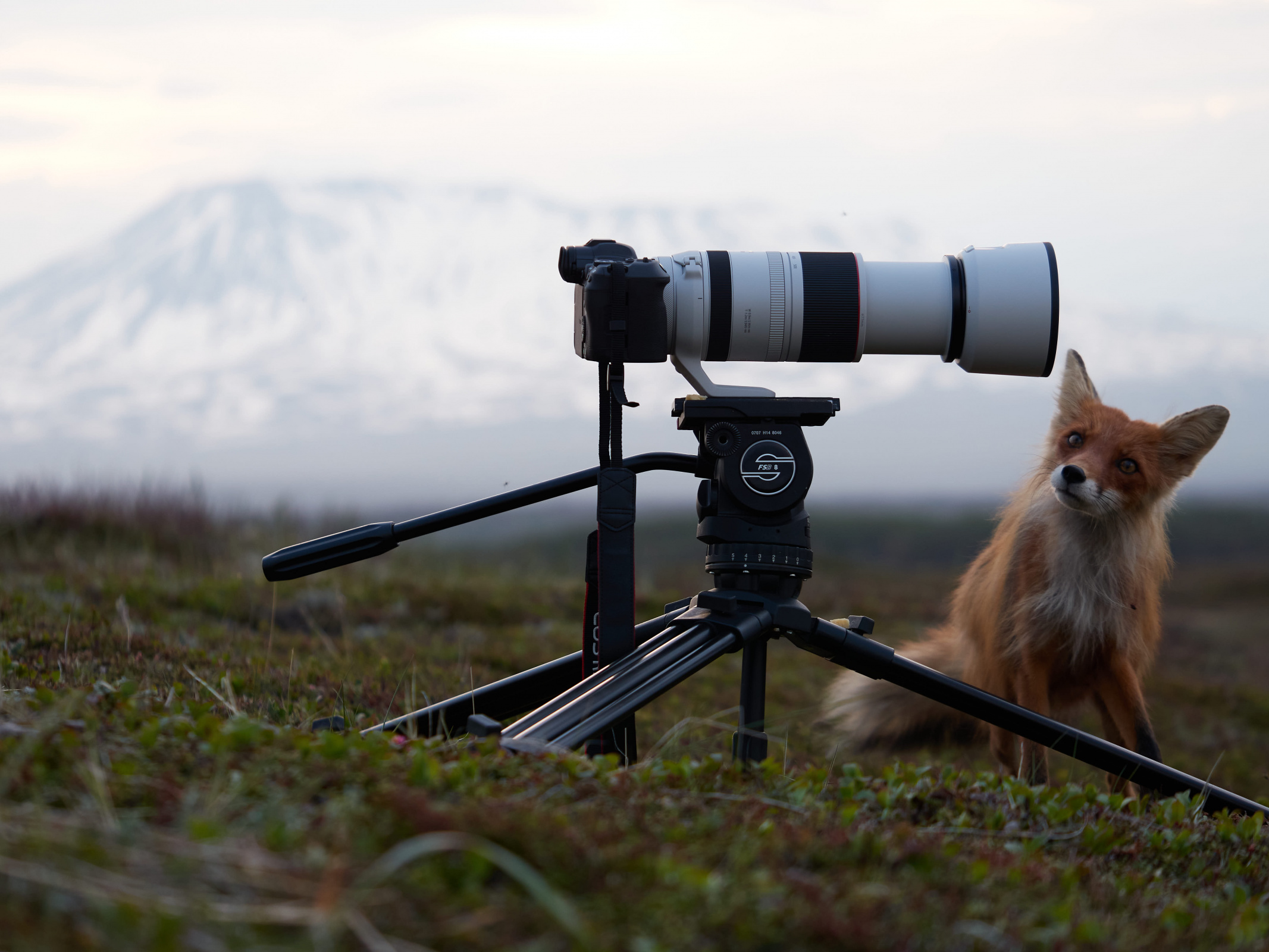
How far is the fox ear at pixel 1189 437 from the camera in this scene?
13.3ft

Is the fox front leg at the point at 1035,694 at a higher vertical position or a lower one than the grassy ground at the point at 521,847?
lower

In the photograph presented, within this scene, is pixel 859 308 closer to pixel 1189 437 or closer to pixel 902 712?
pixel 1189 437

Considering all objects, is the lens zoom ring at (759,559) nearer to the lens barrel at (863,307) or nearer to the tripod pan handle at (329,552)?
the lens barrel at (863,307)

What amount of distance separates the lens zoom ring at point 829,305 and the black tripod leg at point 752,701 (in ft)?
3.52

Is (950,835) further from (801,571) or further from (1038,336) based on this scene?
(1038,336)

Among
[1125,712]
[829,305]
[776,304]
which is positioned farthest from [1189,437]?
[776,304]

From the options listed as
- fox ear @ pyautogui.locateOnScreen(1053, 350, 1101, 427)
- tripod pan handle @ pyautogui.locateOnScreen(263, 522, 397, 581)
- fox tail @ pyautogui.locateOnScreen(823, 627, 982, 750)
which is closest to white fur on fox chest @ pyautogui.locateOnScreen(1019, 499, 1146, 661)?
fox ear @ pyautogui.locateOnScreen(1053, 350, 1101, 427)

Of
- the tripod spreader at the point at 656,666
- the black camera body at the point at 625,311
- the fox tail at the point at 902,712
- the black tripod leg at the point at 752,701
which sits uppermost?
the black camera body at the point at 625,311

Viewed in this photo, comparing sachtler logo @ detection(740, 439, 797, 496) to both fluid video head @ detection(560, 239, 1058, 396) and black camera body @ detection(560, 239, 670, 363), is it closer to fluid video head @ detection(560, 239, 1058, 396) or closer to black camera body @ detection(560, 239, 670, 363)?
fluid video head @ detection(560, 239, 1058, 396)

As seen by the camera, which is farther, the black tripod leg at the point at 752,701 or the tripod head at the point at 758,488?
the tripod head at the point at 758,488

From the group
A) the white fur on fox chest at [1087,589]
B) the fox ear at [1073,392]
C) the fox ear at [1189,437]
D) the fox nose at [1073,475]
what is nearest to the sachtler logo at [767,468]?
the fox nose at [1073,475]

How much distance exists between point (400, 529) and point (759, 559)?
1215 mm

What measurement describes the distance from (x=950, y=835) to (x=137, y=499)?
10764mm

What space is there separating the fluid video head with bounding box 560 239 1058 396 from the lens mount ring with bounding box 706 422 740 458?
0.15m
